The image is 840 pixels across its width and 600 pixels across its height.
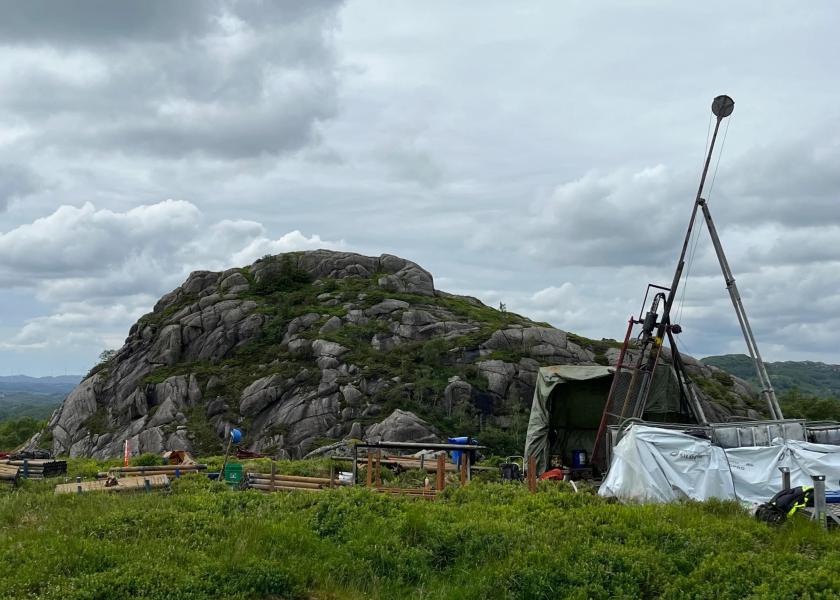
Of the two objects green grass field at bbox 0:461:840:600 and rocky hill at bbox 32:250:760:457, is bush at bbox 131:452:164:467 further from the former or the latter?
rocky hill at bbox 32:250:760:457

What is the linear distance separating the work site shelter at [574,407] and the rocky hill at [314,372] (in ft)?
80.0

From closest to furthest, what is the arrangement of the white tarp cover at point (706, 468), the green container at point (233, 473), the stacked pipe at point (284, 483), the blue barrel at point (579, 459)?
the white tarp cover at point (706, 468) < the stacked pipe at point (284, 483) < the green container at point (233, 473) < the blue barrel at point (579, 459)

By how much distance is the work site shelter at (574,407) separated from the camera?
2598cm

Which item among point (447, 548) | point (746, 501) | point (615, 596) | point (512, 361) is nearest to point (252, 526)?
point (447, 548)

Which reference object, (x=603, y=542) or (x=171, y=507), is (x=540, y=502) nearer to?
(x=603, y=542)

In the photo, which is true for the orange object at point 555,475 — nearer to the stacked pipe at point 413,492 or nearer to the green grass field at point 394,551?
the stacked pipe at point 413,492

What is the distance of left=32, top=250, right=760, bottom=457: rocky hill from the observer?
61281mm

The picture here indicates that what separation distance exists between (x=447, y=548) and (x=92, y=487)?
11032 mm

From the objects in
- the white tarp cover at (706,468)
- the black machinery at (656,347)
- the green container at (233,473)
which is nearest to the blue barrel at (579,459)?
the black machinery at (656,347)

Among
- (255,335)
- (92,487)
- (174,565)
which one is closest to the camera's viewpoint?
(174,565)

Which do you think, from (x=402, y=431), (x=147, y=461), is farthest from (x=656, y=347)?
(x=402, y=431)

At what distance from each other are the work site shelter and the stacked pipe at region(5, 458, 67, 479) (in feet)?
56.5

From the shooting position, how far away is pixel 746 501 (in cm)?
1816

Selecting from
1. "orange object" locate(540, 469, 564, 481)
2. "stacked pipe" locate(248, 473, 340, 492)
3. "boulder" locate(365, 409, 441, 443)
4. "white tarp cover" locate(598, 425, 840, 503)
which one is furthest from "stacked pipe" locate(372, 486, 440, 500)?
"boulder" locate(365, 409, 441, 443)
